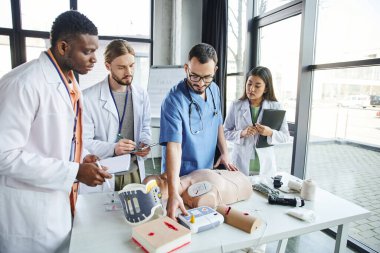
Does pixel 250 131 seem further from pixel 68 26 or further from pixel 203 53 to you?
pixel 68 26

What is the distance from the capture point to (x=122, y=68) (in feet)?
5.74

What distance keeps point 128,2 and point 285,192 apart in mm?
4425

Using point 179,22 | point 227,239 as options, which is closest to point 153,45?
point 179,22

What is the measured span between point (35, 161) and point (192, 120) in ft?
2.48

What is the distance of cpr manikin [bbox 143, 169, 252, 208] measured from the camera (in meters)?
1.16

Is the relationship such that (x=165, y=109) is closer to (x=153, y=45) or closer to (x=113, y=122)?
(x=113, y=122)

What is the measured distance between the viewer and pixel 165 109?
137 centimetres

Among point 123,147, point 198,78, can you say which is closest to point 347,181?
point 198,78

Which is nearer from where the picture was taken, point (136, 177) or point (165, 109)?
point (165, 109)

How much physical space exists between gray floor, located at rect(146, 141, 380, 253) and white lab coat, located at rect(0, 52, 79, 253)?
1.63 m

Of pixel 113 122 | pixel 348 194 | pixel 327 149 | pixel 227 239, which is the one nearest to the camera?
pixel 227 239

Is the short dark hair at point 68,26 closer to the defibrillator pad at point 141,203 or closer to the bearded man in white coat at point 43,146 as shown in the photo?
the bearded man in white coat at point 43,146

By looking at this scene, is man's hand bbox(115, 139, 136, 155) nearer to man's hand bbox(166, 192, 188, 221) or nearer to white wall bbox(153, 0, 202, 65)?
man's hand bbox(166, 192, 188, 221)

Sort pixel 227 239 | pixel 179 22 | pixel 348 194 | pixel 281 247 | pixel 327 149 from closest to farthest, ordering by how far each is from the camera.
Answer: pixel 227 239 → pixel 281 247 → pixel 348 194 → pixel 327 149 → pixel 179 22
